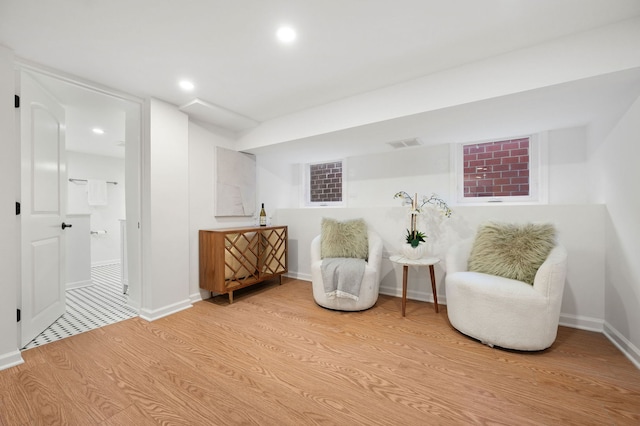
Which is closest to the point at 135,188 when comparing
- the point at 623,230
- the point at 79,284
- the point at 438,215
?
the point at 79,284

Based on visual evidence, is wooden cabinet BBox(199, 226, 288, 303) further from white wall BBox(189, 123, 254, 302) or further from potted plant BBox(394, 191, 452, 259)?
potted plant BBox(394, 191, 452, 259)

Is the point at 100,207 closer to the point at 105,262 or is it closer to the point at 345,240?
the point at 105,262

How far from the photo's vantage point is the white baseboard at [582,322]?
225cm

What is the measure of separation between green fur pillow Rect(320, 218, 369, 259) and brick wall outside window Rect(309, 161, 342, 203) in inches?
42.3

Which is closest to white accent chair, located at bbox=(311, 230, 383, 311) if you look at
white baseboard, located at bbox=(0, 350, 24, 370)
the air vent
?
the air vent

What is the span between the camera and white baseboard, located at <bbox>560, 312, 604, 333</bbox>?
225 centimetres

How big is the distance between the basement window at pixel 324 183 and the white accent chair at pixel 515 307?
2457 millimetres

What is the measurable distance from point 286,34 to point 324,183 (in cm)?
283

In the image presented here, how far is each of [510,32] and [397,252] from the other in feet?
7.54

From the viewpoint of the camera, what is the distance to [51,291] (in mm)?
2381

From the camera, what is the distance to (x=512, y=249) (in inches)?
87.6

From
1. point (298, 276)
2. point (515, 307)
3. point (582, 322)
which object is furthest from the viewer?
point (298, 276)

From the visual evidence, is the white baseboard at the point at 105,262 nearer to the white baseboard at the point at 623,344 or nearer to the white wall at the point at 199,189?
the white wall at the point at 199,189

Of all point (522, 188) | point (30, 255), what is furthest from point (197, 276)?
point (522, 188)
